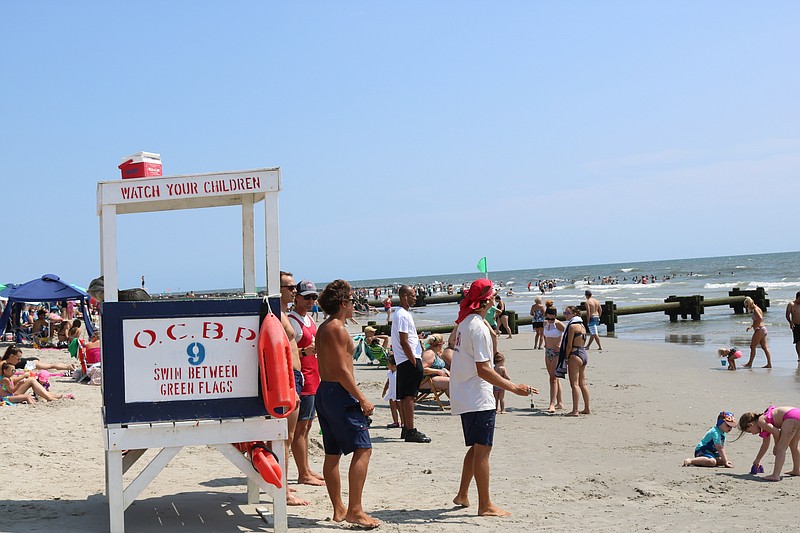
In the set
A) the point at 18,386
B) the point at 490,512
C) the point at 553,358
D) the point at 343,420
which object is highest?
the point at 343,420

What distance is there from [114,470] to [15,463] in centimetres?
293

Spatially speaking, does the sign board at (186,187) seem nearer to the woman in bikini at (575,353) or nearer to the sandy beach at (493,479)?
the sandy beach at (493,479)

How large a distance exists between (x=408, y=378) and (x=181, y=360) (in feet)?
13.8

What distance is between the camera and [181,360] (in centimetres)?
507

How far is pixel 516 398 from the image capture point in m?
12.7


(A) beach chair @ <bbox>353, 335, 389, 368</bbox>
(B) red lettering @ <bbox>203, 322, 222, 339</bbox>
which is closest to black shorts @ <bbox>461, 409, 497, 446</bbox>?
(B) red lettering @ <bbox>203, 322, 222, 339</bbox>

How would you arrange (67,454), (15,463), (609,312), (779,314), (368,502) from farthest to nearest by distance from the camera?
1. (779,314)
2. (609,312)
3. (67,454)
4. (15,463)
5. (368,502)

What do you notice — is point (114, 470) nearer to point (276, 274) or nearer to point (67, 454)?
point (276, 274)

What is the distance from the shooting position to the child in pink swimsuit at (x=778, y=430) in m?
7.05

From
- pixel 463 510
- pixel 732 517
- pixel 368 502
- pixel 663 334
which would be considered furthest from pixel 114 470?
pixel 663 334

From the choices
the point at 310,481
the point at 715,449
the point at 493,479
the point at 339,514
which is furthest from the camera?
the point at 715,449

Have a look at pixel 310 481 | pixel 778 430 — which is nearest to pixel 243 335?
pixel 310 481

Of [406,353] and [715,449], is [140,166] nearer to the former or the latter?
[406,353]

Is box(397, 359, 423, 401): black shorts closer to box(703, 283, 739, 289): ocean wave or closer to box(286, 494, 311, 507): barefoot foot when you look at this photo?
box(286, 494, 311, 507): barefoot foot
